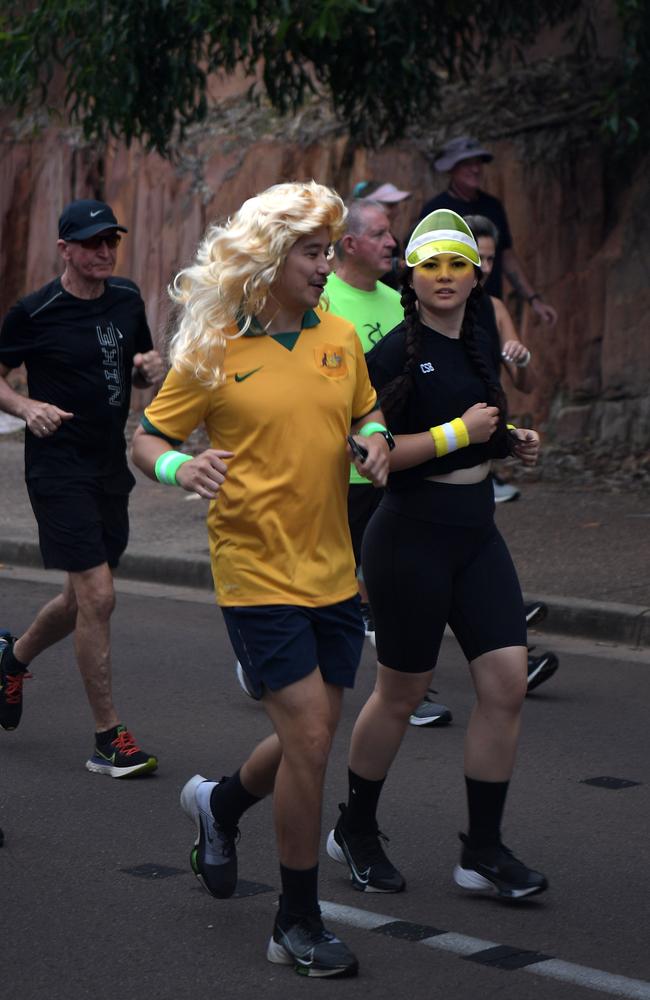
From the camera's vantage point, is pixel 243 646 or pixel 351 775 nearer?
pixel 243 646

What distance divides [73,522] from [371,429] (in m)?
2.12

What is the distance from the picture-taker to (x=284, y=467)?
14.4 feet

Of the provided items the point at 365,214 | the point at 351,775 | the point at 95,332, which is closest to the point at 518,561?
the point at 365,214

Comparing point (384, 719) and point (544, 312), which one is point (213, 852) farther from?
point (544, 312)

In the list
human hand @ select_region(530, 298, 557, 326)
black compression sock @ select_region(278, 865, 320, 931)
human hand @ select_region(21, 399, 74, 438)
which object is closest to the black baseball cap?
human hand @ select_region(21, 399, 74, 438)

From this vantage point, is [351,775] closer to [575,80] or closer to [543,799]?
[543,799]

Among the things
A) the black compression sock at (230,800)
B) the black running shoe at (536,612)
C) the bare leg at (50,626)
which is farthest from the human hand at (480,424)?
the black running shoe at (536,612)

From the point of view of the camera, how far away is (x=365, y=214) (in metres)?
7.01

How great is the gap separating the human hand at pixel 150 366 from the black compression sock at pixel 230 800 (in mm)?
2063

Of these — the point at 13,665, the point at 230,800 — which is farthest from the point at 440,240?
the point at 13,665

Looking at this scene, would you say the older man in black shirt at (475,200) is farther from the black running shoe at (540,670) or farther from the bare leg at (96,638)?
the bare leg at (96,638)

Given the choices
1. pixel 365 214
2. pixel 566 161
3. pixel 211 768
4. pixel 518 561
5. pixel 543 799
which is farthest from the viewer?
pixel 566 161

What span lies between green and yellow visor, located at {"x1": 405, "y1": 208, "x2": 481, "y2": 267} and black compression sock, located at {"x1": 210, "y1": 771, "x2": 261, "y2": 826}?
60.6 inches

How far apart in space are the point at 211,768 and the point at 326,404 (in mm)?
2361
